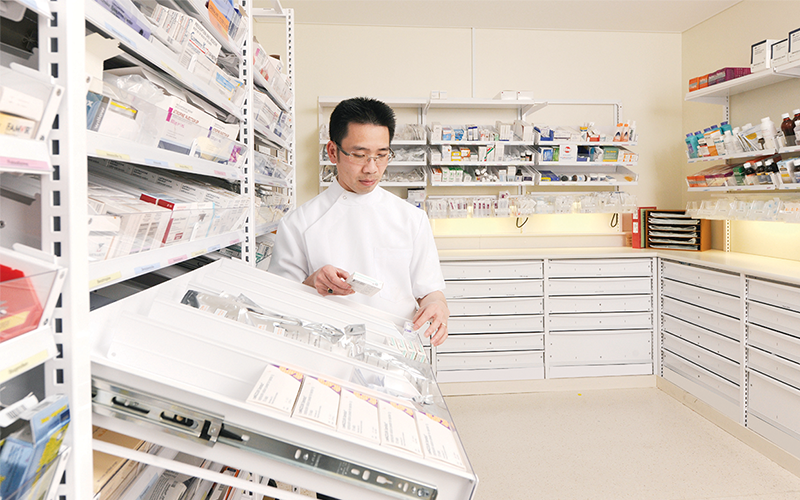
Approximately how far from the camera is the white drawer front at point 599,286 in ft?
13.4

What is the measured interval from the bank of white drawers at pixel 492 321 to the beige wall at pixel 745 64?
66.8 inches

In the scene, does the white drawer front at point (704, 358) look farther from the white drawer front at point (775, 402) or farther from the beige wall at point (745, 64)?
the beige wall at point (745, 64)

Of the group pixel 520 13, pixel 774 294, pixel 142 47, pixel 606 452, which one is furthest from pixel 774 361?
pixel 142 47

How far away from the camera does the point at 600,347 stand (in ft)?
13.5

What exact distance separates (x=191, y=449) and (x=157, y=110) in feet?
2.27

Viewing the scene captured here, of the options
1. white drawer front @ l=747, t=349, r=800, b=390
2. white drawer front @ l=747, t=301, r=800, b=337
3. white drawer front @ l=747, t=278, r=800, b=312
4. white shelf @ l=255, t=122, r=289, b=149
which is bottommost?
white drawer front @ l=747, t=349, r=800, b=390

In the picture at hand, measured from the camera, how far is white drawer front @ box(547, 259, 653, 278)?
408cm

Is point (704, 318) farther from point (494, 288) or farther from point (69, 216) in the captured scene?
point (69, 216)

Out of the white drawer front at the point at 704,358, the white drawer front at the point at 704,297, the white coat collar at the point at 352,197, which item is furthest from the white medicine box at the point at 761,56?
the white coat collar at the point at 352,197

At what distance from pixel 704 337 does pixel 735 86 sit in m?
1.87

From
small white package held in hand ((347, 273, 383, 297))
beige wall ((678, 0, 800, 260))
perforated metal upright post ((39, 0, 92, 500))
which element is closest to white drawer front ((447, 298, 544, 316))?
beige wall ((678, 0, 800, 260))

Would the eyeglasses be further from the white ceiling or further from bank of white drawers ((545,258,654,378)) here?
the white ceiling

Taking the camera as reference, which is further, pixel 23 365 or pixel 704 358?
pixel 704 358

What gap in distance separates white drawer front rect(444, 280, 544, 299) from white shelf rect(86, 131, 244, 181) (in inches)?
111
